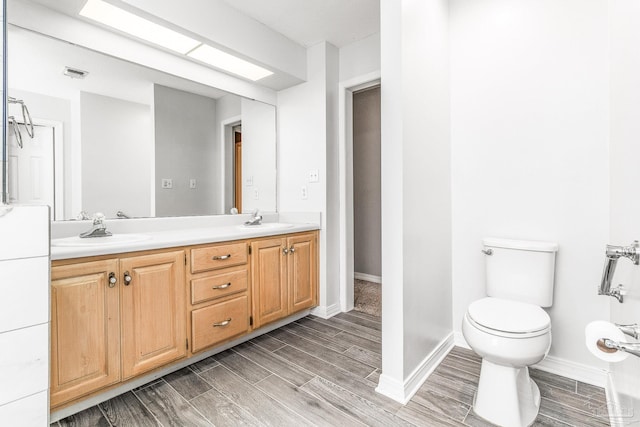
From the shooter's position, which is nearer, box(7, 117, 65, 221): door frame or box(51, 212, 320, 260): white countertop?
box(51, 212, 320, 260): white countertop

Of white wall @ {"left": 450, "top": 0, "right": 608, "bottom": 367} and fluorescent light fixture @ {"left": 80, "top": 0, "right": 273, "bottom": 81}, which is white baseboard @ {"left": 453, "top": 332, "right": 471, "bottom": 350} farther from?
fluorescent light fixture @ {"left": 80, "top": 0, "right": 273, "bottom": 81}

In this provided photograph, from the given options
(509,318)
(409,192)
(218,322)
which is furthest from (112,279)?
(509,318)

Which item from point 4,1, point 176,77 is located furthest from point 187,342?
point 176,77

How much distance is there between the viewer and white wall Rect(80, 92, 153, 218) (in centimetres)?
188

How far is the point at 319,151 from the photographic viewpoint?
8.86 ft

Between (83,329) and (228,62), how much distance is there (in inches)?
81.5

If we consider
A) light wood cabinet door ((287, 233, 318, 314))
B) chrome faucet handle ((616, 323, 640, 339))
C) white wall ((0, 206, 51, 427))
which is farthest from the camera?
light wood cabinet door ((287, 233, 318, 314))

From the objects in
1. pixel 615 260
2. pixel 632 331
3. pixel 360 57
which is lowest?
pixel 632 331

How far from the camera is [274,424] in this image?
54.9 inches

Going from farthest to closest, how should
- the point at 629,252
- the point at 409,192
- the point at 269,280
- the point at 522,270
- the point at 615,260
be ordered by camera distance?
the point at 269,280 → the point at 522,270 → the point at 409,192 → the point at 615,260 → the point at 629,252

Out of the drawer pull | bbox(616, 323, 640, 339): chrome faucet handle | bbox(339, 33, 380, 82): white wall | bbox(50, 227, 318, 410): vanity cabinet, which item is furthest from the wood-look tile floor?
bbox(339, 33, 380, 82): white wall

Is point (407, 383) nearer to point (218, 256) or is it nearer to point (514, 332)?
point (514, 332)

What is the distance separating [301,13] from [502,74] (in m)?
1.49

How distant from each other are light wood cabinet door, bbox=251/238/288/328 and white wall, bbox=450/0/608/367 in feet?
4.19
